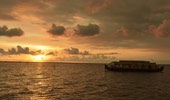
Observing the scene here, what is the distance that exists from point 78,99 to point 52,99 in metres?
5.02

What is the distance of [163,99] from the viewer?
5384 cm

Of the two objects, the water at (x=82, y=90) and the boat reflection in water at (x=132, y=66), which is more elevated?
the boat reflection in water at (x=132, y=66)

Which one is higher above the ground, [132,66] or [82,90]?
[132,66]

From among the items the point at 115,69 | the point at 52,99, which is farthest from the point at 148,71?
the point at 52,99

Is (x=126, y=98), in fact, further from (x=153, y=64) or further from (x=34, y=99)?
(x=153, y=64)

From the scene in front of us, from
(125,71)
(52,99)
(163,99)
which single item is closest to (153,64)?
(125,71)

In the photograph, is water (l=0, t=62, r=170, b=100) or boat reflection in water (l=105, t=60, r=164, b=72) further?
boat reflection in water (l=105, t=60, r=164, b=72)

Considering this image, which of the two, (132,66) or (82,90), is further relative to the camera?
(132,66)

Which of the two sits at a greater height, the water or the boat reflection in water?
the boat reflection in water

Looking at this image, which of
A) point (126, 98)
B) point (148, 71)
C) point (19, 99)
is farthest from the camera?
point (148, 71)

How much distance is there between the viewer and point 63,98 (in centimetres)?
5178

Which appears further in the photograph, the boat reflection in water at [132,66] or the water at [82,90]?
the boat reflection in water at [132,66]

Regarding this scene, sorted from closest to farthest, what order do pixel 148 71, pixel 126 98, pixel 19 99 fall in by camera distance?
1. pixel 19 99
2. pixel 126 98
3. pixel 148 71

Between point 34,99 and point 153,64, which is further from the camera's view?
point 153,64
